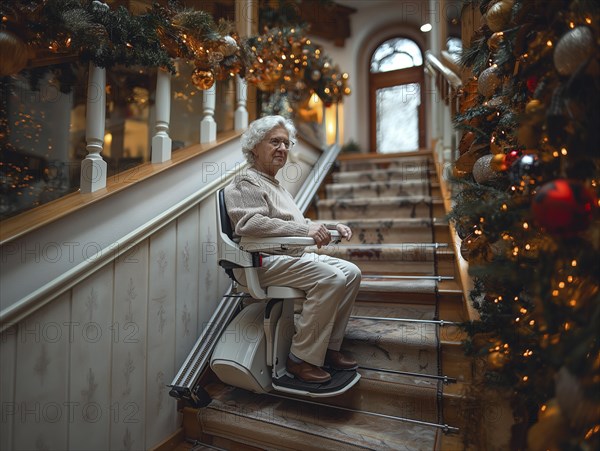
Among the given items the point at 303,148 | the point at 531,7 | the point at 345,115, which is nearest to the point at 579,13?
Result: the point at 531,7

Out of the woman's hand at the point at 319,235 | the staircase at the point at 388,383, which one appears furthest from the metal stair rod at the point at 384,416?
the woman's hand at the point at 319,235

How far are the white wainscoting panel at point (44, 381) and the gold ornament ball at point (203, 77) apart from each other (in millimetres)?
1223

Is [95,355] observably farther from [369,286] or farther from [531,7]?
[531,7]

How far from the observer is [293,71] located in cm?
333

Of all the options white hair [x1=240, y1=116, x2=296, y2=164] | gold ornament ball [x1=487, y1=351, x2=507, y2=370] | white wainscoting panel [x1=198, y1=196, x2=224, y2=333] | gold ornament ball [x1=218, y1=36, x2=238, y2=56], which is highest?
gold ornament ball [x1=218, y1=36, x2=238, y2=56]

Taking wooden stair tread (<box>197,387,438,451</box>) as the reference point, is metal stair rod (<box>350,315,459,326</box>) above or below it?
above

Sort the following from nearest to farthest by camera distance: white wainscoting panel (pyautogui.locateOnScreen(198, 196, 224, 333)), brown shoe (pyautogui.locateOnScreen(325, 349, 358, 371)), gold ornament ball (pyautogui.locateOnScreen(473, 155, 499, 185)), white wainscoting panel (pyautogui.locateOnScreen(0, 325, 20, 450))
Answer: white wainscoting panel (pyautogui.locateOnScreen(0, 325, 20, 450)), gold ornament ball (pyautogui.locateOnScreen(473, 155, 499, 185)), brown shoe (pyautogui.locateOnScreen(325, 349, 358, 371)), white wainscoting panel (pyautogui.locateOnScreen(198, 196, 224, 333))

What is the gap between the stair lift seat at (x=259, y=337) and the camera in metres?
1.53

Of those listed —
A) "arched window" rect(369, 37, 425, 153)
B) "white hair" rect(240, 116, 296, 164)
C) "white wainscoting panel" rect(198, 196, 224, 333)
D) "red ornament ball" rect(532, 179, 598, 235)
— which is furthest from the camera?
"arched window" rect(369, 37, 425, 153)

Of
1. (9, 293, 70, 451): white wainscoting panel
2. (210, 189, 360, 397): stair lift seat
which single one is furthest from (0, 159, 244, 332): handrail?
(210, 189, 360, 397): stair lift seat

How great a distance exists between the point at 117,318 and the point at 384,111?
6.03 m

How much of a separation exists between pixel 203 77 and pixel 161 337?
50.5 inches

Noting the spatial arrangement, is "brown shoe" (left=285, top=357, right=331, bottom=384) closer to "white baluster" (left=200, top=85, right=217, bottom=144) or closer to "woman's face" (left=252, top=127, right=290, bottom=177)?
A: "woman's face" (left=252, top=127, right=290, bottom=177)

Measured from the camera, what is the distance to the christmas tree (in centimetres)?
79
